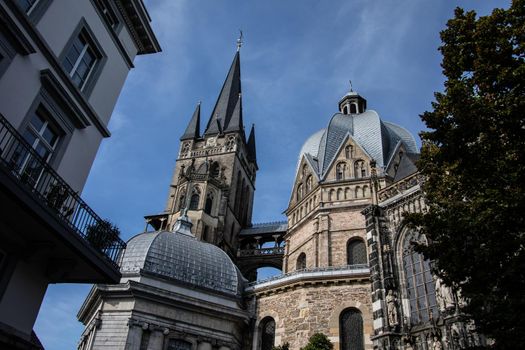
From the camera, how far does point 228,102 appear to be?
206 feet

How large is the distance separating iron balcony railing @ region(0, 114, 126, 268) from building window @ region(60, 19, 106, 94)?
2.99 metres

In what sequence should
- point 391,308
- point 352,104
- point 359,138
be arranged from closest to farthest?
point 391,308, point 359,138, point 352,104

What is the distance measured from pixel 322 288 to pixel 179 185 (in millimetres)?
26695

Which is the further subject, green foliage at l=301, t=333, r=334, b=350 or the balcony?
the balcony

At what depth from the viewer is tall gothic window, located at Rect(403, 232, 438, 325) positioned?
54.3ft

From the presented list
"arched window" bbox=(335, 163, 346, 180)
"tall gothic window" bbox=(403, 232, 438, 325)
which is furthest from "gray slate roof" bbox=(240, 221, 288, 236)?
"tall gothic window" bbox=(403, 232, 438, 325)

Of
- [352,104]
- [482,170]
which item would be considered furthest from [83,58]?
[352,104]

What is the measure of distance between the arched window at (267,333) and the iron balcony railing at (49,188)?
48.4ft

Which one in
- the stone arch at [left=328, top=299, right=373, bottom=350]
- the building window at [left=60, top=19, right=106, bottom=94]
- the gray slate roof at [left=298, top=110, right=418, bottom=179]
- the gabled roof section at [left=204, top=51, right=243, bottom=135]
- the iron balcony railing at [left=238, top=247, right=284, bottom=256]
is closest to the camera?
the building window at [left=60, top=19, right=106, bottom=94]

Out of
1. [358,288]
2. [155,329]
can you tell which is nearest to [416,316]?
[358,288]

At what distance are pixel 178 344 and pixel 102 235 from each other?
13.4 m

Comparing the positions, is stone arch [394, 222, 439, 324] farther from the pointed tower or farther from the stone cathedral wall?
the pointed tower

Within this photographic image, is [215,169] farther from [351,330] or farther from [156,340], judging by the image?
[351,330]

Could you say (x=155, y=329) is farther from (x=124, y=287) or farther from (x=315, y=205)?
(x=315, y=205)
